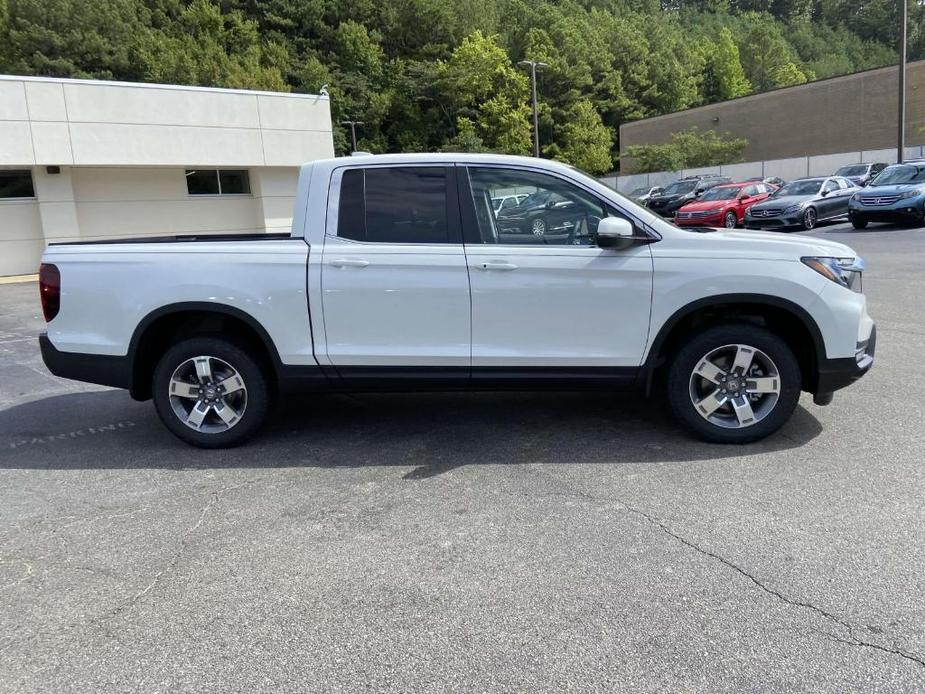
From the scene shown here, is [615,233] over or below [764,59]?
below

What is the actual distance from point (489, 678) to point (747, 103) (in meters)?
62.9

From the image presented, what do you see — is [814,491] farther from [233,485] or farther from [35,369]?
[35,369]

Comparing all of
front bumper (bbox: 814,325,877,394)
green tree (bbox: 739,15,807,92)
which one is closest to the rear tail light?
front bumper (bbox: 814,325,877,394)

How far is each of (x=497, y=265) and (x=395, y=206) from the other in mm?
829

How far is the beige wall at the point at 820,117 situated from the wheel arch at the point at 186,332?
5342 cm

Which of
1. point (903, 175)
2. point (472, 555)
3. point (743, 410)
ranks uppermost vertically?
point (903, 175)

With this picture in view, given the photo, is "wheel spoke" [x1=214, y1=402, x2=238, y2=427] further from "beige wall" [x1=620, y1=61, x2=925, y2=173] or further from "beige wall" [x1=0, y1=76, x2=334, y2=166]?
"beige wall" [x1=620, y1=61, x2=925, y2=173]

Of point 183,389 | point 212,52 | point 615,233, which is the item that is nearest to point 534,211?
point 615,233

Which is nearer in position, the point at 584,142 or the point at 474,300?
the point at 474,300

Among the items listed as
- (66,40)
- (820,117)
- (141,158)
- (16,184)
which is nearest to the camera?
(16,184)

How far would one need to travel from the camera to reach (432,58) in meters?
77.2

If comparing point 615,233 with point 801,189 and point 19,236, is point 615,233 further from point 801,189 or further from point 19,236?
point 801,189

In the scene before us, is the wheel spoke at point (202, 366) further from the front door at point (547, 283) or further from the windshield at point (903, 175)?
the windshield at point (903, 175)

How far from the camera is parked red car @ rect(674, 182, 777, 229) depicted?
23172mm
